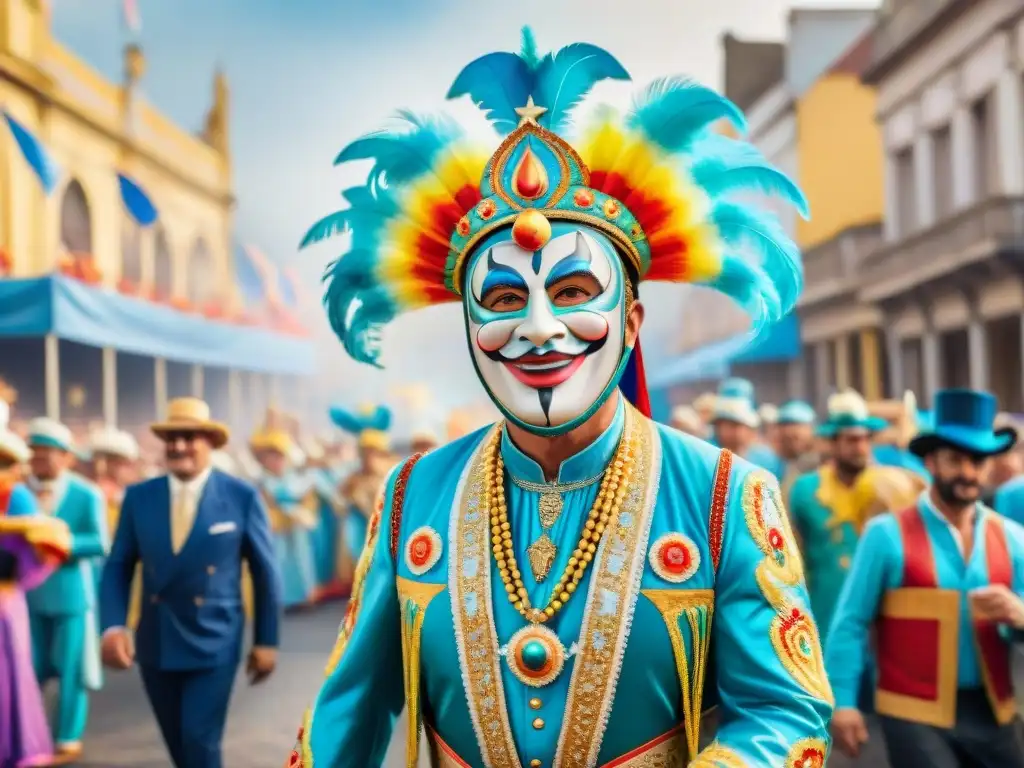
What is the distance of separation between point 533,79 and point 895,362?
1618 centimetres

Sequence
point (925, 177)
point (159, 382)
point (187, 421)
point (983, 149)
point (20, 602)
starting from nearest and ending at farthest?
point (187, 421) → point (20, 602) → point (159, 382) → point (983, 149) → point (925, 177)

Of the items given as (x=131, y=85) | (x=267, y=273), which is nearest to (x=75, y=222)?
(x=131, y=85)

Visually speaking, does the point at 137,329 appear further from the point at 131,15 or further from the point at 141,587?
the point at 141,587

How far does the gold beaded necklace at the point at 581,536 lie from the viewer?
2545 mm

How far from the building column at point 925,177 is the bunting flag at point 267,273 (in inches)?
348

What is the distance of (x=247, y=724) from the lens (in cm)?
746

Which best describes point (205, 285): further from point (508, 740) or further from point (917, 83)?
point (508, 740)

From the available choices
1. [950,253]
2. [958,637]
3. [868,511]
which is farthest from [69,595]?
[950,253]

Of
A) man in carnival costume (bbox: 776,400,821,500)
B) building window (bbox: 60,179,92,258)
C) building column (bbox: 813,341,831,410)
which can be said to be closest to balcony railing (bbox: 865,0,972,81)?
building column (bbox: 813,341,831,410)

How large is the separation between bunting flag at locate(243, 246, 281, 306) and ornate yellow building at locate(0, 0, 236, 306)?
113 centimetres

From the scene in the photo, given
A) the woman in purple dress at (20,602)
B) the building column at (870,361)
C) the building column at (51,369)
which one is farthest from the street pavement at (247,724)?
the building column at (870,361)

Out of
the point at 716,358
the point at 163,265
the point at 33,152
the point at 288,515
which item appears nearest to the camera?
the point at 288,515

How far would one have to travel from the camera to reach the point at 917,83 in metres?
16.7

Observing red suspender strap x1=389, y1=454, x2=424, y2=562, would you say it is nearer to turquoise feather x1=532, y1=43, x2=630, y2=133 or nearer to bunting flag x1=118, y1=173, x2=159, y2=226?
turquoise feather x1=532, y1=43, x2=630, y2=133
